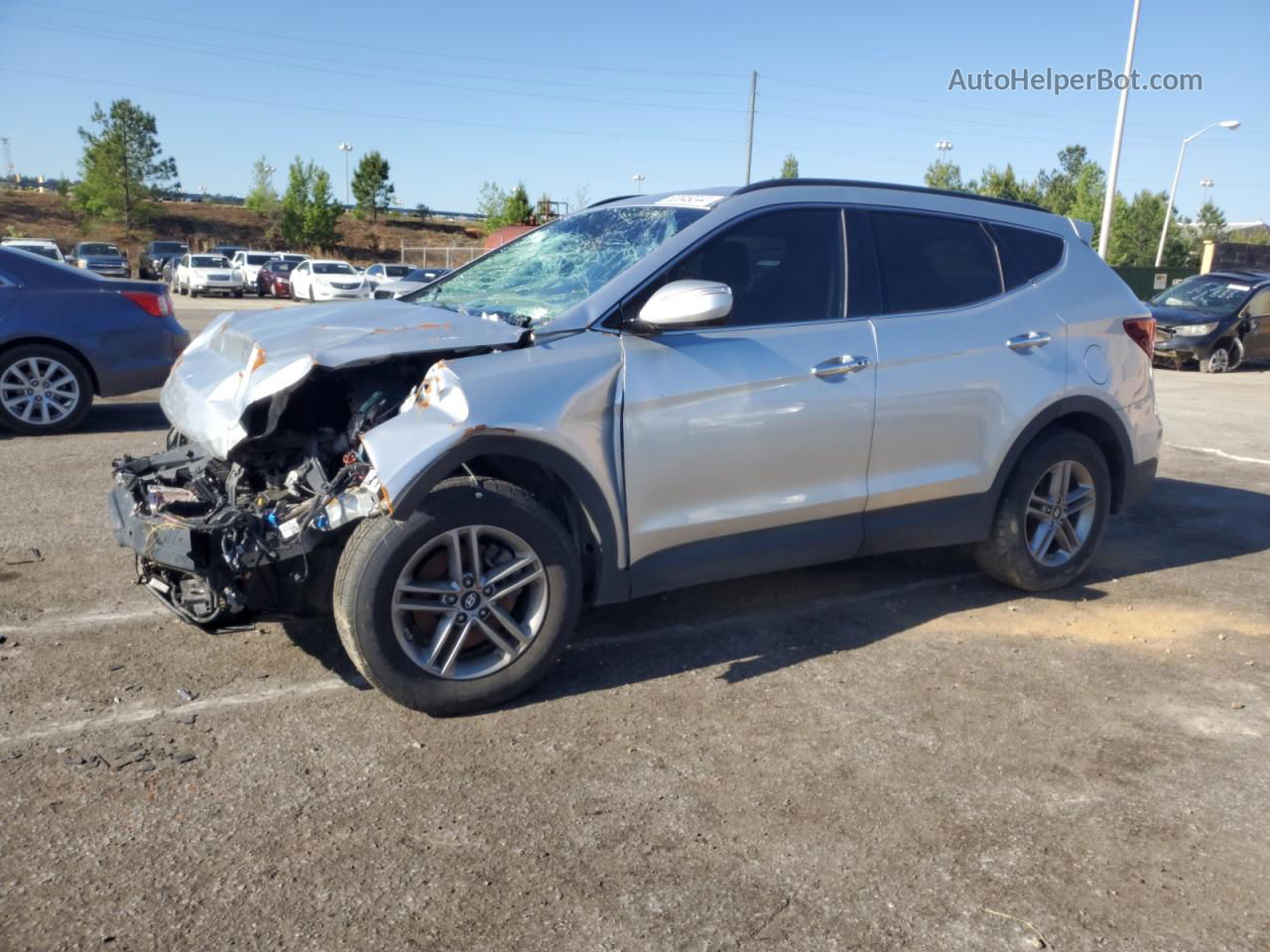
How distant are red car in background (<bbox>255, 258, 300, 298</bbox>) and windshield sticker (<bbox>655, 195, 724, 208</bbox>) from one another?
3446cm

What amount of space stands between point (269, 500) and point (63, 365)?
5769mm

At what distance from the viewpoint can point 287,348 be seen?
12.6 feet

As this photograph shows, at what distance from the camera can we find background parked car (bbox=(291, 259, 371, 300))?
1273 inches

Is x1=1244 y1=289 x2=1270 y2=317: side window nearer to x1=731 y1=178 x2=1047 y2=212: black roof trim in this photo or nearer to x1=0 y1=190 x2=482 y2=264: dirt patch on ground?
x1=731 y1=178 x2=1047 y2=212: black roof trim

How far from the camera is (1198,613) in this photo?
16.9 feet

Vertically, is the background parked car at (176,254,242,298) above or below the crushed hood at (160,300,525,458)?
below

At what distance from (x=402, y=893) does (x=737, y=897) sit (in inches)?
34.6

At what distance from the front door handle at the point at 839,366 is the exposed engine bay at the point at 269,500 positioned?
1.57 meters

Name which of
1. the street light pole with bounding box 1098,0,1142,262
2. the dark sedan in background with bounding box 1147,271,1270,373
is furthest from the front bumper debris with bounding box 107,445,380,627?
the street light pole with bounding box 1098,0,1142,262

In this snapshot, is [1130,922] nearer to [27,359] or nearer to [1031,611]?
[1031,611]

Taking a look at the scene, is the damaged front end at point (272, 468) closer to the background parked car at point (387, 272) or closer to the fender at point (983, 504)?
the fender at point (983, 504)

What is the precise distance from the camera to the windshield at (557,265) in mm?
4203

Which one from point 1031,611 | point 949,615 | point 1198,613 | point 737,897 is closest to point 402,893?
point 737,897

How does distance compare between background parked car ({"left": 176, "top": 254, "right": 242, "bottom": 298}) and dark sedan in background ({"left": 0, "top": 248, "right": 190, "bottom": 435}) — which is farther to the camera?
background parked car ({"left": 176, "top": 254, "right": 242, "bottom": 298})
